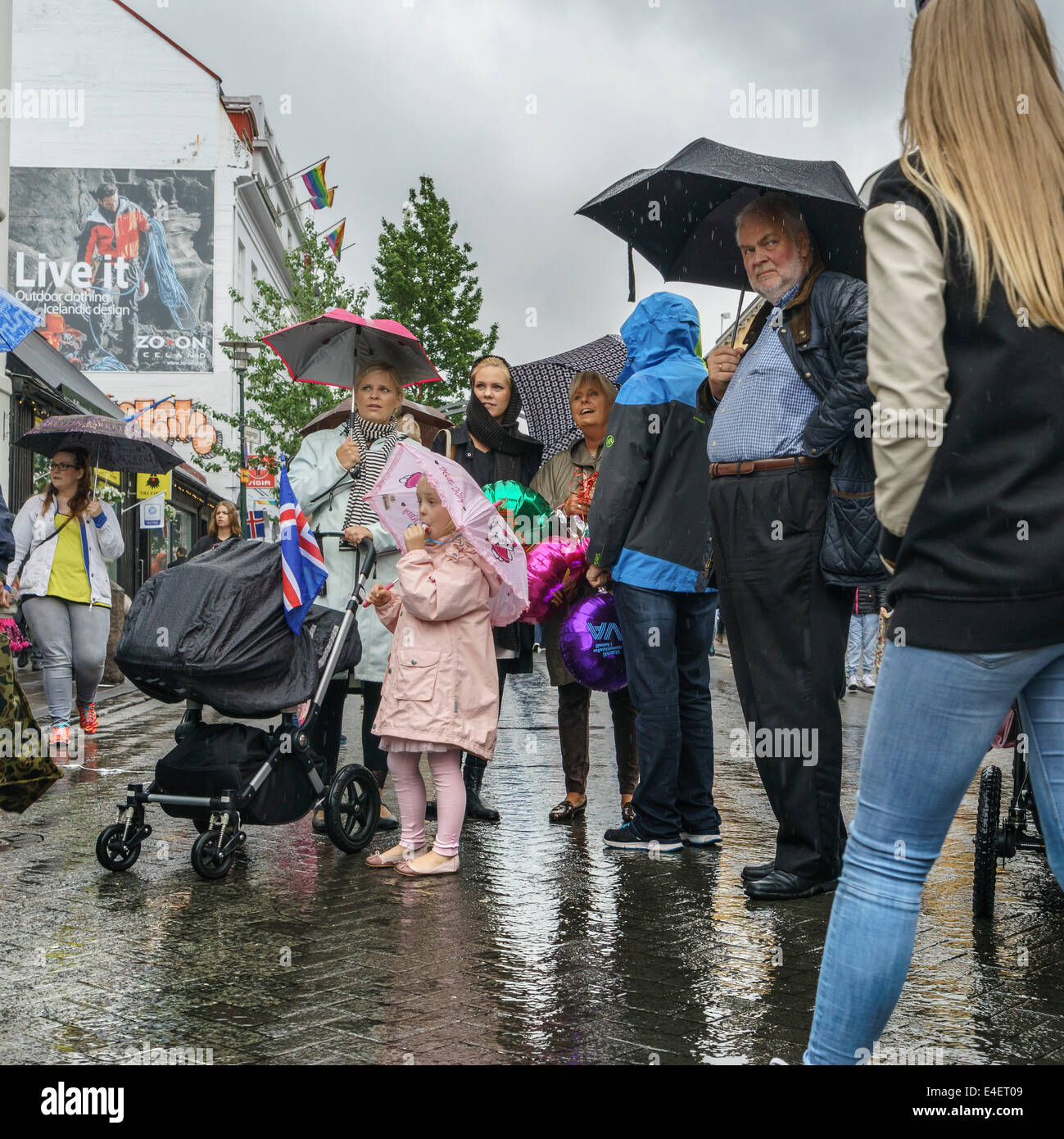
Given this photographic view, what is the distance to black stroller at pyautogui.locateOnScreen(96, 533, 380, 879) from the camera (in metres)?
4.90

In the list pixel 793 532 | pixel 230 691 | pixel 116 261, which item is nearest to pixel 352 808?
pixel 230 691

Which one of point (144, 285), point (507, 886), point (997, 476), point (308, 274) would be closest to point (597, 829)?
point (507, 886)

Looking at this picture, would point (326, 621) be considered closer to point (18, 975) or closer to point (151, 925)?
point (151, 925)

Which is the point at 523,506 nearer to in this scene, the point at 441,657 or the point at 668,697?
the point at 668,697

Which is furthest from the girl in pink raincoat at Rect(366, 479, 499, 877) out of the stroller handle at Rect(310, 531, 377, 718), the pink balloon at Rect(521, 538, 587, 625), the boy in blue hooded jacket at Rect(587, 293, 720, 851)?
the pink balloon at Rect(521, 538, 587, 625)

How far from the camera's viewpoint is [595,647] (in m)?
6.08

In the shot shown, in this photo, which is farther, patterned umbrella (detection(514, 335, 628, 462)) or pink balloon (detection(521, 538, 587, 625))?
patterned umbrella (detection(514, 335, 628, 462))

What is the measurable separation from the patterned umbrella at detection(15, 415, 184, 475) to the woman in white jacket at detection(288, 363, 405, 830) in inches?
152

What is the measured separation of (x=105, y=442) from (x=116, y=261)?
3306 centimetres

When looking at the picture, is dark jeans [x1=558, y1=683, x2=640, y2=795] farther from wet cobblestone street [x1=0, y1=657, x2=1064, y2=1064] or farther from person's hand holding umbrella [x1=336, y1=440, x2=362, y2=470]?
person's hand holding umbrella [x1=336, y1=440, x2=362, y2=470]

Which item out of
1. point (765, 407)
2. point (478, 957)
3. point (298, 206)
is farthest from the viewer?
point (298, 206)

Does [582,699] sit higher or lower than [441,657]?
lower

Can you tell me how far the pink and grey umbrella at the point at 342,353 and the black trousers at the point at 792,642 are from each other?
8.68ft
